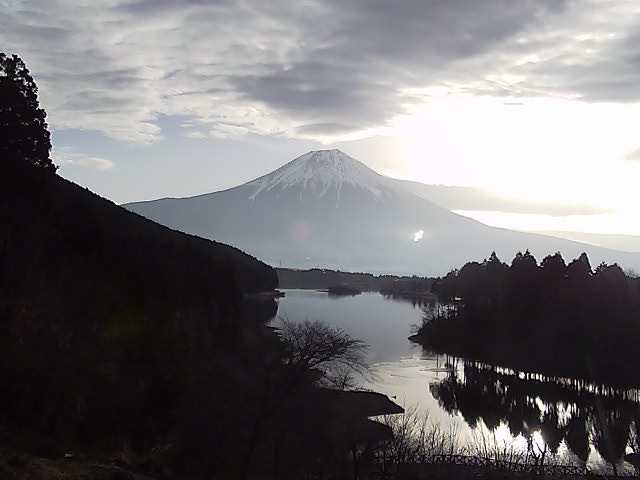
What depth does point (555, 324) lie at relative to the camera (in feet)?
140

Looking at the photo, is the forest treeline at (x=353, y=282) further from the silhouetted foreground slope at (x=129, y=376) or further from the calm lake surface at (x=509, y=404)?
the silhouetted foreground slope at (x=129, y=376)

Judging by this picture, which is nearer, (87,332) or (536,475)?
(536,475)

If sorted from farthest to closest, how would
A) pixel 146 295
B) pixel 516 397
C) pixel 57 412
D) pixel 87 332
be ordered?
pixel 516 397, pixel 146 295, pixel 87 332, pixel 57 412

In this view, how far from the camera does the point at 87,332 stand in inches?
947

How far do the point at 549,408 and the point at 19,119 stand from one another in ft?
96.2

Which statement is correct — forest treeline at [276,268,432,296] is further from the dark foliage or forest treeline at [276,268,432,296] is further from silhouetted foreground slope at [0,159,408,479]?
the dark foliage

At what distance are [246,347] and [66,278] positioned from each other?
36.1 feet

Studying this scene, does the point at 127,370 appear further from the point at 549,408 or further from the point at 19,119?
the point at 549,408

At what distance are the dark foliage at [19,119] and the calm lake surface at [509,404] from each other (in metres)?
21.3

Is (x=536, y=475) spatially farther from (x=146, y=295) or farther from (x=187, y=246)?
(x=187, y=246)

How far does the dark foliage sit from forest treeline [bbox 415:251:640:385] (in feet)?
109

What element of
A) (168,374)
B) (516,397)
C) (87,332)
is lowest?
(516,397)

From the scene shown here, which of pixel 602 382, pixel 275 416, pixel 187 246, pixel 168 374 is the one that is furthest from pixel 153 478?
pixel 187 246

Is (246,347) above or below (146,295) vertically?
below
